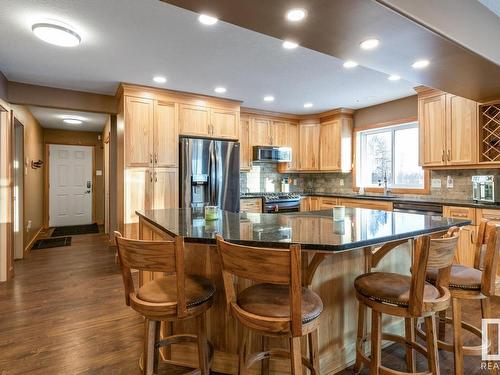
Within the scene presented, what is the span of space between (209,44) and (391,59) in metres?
1.60

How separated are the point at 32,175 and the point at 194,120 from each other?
3789 millimetres

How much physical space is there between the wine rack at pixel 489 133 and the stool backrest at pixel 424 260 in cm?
276

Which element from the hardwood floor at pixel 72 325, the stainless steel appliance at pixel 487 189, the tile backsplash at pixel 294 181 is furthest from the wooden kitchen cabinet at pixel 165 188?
the stainless steel appliance at pixel 487 189

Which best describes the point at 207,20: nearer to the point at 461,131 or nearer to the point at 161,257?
the point at 161,257

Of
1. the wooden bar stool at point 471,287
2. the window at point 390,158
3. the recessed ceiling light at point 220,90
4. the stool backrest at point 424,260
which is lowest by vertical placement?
the wooden bar stool at point 471,287

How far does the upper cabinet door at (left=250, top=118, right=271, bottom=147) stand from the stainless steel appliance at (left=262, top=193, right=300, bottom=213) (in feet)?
3.33

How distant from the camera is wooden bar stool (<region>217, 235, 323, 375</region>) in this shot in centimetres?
113

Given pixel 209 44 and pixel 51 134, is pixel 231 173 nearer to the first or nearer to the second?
pixel 209 44

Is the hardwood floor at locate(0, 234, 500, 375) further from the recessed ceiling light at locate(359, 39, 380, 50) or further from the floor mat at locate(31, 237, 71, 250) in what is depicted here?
the recessed ceiling light at locate(359, 39, 380, 50)

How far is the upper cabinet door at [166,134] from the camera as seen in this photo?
13.3 feet

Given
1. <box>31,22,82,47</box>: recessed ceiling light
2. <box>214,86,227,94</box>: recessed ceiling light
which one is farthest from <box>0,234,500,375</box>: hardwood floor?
<box>214,86,227,94</box>: recessed ceiling light

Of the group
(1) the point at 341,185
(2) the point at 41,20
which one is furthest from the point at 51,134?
(1) the point at 341,185

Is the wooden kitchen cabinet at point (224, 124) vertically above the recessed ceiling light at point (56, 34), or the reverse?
the recessed ceiling light at point (56, 34)
